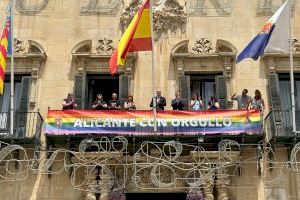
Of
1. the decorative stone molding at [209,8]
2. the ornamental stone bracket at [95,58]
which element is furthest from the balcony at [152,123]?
the decorative stone molding at [209,8]

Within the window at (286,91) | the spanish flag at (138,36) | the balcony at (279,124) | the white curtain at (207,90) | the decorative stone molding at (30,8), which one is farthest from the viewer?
the decorative stone molding at (30,8)

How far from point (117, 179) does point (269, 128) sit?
576 cm

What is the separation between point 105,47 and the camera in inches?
912

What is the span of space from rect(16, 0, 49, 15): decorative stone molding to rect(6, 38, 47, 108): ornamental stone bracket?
4.65ft

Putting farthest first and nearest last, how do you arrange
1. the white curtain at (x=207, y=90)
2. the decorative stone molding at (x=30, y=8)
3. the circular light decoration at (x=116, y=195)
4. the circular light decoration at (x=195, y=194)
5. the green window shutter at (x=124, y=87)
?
the decorative stone molding at (x=30, y=8), the white curtain at (x=207, y=90), the green window shutter at (x=124, y=87), the circular light decoration at (x=116, y=195), the circular light decoration at (x=195, y=194)

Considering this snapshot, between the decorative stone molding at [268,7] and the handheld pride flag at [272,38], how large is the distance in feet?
7.61

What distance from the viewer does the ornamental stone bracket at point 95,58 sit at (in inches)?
894

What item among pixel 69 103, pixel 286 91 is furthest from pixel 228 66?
pixel 69 103

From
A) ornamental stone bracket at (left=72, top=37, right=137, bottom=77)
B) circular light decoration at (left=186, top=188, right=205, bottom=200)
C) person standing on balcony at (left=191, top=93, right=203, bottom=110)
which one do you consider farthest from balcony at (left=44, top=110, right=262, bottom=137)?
ornamental stone bracket at (left=72, top=37, right=137, bottom=77)

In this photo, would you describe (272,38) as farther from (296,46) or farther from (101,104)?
(101,104)

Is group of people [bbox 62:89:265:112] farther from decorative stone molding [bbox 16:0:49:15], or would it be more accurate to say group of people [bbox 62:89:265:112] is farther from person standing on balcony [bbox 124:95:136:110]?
decorative stone molding [bbox 16:0:49:15]

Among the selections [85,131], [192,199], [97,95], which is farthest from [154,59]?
[192,199]

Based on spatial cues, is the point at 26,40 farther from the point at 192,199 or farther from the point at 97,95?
the point at 192,199

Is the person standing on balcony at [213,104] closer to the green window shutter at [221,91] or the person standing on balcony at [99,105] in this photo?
the green window shutter at [221,91]
